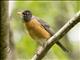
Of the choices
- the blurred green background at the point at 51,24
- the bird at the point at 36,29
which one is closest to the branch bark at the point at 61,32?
the bird at the point at 36,29

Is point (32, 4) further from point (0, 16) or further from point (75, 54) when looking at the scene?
point (0, 16)

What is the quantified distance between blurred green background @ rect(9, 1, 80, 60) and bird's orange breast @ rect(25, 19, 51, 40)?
2196mm

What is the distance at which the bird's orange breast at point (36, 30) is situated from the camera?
4.33 m

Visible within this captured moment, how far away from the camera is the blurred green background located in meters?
6.97

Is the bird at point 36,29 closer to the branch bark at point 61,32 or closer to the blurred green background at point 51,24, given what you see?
the branch bark at point 61,32

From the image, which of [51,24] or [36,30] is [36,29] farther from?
[51,24]

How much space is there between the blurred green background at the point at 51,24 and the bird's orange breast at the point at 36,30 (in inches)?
86.5

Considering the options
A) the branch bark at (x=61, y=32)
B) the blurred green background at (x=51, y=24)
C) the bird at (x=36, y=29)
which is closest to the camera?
the branch bark at (x=61, y=32)

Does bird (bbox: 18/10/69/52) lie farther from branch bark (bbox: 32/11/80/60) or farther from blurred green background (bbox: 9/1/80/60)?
blurred green background (bbox: 9/1/80/60)

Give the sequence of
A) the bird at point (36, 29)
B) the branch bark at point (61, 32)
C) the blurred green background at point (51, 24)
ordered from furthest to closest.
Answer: the blurred green background at point (51, 24) < the bird at point (36, 29) < the branch bark at point (61, 32)

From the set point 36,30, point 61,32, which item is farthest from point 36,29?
point 61,32

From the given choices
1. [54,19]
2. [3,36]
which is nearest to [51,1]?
[54,19]

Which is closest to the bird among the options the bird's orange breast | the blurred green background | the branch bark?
the bird's orange breast

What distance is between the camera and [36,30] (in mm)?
4441
